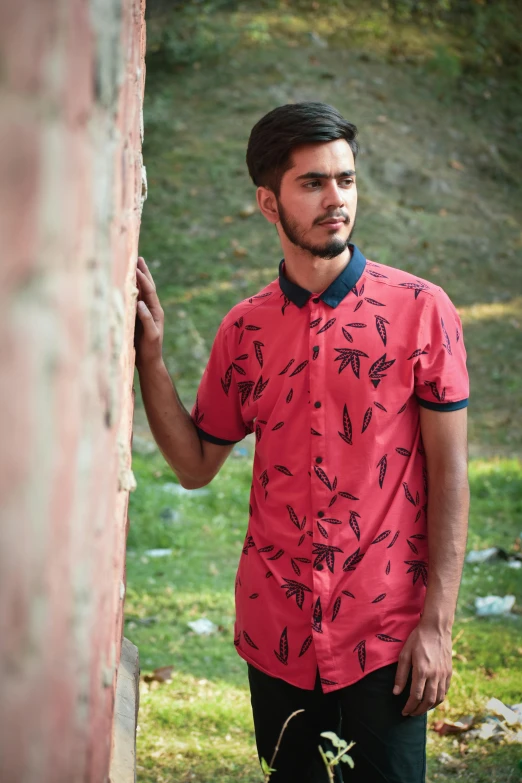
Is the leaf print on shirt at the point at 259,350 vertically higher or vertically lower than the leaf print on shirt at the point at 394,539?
higher

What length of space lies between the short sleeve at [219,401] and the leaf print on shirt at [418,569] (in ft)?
2.13

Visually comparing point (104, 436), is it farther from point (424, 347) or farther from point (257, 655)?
point (257, 655)

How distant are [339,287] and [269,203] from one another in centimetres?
40

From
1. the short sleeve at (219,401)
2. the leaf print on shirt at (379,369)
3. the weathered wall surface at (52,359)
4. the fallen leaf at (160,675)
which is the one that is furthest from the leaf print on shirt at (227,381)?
the fallen leaf at (160,675)

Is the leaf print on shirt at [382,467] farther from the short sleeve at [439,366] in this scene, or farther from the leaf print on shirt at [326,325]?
the leaf print on shirt at [326,325]

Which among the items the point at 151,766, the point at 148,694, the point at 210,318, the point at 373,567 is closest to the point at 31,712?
the point at 373,567

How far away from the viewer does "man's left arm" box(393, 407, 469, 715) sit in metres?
2.08

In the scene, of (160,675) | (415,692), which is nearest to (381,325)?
(415,692)

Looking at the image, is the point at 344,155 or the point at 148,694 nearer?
the point at 344,155

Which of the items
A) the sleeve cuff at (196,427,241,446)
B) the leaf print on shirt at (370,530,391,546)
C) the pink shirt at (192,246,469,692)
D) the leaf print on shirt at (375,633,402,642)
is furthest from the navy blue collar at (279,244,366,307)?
the leaf print on shirt at (375,633,402,642)

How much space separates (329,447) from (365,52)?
41.2 feet

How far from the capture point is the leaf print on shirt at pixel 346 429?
7.19ft

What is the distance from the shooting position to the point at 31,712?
0.84 meters

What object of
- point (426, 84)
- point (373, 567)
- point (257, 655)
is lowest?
point (257, 655)
